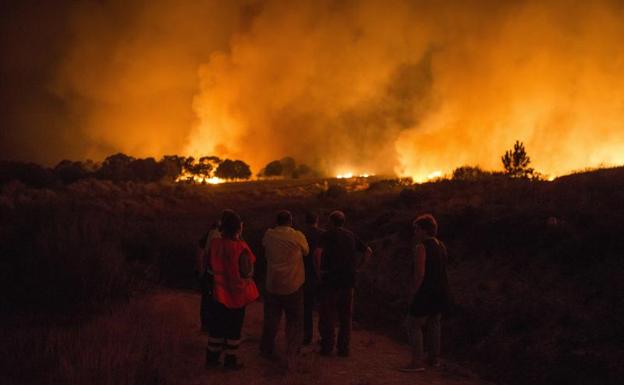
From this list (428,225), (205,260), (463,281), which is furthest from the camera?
(463,281)

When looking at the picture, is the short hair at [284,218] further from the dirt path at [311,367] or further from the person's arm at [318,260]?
the dirt path at [311,367]

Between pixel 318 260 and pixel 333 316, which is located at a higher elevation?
pixel 318 260

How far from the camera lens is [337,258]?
7691 mm

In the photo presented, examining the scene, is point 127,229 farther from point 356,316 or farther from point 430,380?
point 430,380

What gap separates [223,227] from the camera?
6.66 metres

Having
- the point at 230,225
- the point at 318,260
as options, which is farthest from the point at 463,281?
the point at 230,225

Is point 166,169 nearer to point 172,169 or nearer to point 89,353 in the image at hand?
point 172,169

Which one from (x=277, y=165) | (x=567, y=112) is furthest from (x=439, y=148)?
(x=277, y=165)

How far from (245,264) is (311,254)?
5.60 ft

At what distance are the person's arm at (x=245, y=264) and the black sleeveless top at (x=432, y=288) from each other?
2.19 m

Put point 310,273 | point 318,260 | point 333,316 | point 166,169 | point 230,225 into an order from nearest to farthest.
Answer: point 230,225, point 318,260, point 333,316, point 310,273, point 166,169

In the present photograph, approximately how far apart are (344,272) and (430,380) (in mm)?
1866

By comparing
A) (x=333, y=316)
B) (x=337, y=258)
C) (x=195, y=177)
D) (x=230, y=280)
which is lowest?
(x=333, y=316)

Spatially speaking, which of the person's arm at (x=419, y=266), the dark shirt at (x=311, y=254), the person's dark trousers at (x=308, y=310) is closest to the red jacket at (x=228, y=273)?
the dark shirt at (x=311, y=254)
